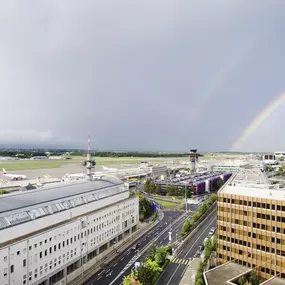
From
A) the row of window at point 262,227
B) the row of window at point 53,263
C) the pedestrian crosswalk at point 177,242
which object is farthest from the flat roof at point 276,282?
the row of window at point 53,263

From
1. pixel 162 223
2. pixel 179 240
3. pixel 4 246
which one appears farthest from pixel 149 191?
pixel 4 246

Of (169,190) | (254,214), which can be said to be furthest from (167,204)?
(254,214)

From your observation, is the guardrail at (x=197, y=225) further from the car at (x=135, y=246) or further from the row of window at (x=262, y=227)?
the row of window at (x=262, y=227)

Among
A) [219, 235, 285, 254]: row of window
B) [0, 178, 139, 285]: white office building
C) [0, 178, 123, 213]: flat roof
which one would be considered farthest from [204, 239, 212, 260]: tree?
[0, 178, 123, 213]: flat roof

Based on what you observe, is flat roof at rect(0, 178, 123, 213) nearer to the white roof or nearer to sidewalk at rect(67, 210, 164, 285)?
sidewalk at rect(67, 210, 164, 285)

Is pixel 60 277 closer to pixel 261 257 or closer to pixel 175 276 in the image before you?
pixel 175 276
